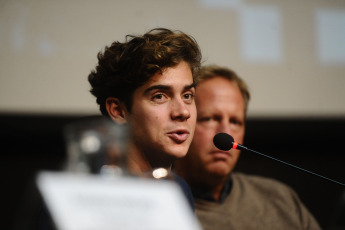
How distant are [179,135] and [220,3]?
4.03 ft

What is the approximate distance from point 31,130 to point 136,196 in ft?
4.87

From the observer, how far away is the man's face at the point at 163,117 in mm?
953

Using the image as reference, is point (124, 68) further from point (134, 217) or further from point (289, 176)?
point (289, 176)

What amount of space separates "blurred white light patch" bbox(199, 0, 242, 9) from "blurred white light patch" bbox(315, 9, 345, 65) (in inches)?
14.4

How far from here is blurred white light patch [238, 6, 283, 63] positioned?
1896 mm

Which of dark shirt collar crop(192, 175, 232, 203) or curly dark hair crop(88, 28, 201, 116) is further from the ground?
curly dark hair crop(88, 28, 201, 116)

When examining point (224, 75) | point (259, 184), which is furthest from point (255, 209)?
point (224, 75)

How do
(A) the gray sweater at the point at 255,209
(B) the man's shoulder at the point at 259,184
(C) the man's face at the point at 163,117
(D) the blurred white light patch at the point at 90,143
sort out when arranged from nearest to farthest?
1. (D) the blurred white light patch at the point at 90,143
2. (C) the man's face at the point at 163,117
3. (A) the gray sweater at the point at 255,209
4. (B) the man's shoulder at the point at 259,184

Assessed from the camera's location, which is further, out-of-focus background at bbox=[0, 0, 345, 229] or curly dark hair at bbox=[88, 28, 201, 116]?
out-of-focus background at bbox=[0, 0, 345, 229]

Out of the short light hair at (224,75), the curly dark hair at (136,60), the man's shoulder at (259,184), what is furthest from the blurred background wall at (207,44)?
the curly dark hair at (136,60)

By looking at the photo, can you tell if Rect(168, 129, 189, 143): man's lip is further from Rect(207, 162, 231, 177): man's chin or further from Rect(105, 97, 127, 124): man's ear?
Rect(207, 162, 231, 177): man's chin

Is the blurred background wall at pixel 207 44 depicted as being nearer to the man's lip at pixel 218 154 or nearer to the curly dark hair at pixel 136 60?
the man's lip at pixel 218 154

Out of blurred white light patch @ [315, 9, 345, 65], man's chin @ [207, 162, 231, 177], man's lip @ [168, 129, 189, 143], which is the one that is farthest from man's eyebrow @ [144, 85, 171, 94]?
blurred white light patch @ [315, 9, 345, 65]

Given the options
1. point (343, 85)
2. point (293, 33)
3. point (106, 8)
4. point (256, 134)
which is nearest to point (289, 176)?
point (256, 134)
